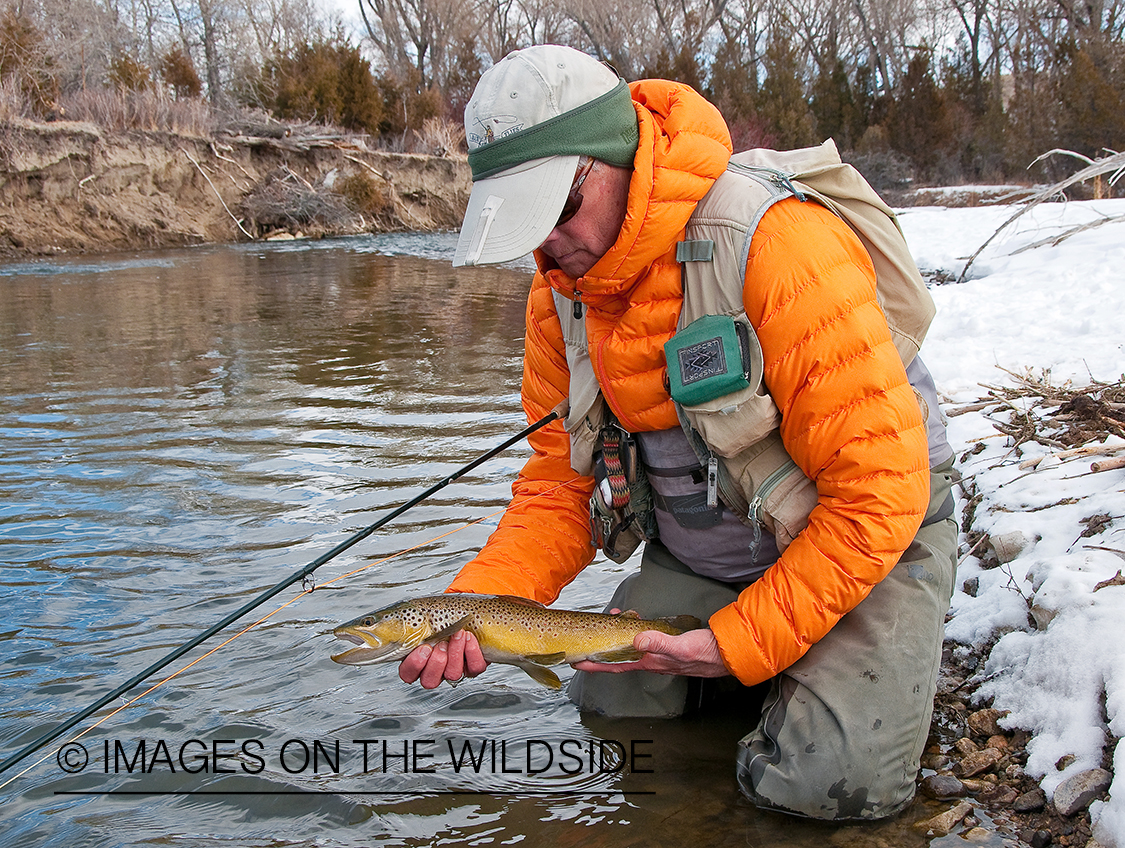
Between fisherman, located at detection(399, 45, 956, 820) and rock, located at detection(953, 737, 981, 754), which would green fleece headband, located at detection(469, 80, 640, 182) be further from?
rock, located at detection(953, 737, 981, 754)

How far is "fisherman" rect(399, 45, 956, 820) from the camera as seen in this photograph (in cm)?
260

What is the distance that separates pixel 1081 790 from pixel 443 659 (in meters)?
1.76

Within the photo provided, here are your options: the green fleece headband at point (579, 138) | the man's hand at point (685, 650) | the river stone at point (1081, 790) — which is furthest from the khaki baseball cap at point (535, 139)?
the river stone at point (1081, 790)

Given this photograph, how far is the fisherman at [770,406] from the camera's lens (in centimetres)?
260

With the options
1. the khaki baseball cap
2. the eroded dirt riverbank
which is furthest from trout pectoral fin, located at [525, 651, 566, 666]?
the eroded dirt riverbank

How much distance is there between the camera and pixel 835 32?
42844 millimetres

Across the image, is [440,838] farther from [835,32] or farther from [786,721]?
[835,32]

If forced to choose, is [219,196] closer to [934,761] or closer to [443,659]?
[443,659]

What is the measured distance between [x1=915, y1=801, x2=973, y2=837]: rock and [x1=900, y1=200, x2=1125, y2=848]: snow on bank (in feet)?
0.75

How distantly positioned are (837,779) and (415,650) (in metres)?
1.24

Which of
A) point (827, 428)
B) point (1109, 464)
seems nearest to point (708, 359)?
point (827, 428)

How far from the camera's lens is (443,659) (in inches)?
113

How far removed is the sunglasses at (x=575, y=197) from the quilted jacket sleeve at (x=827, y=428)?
0.50m

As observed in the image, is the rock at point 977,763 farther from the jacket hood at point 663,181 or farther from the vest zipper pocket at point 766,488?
the jacket hood at point 663,181
